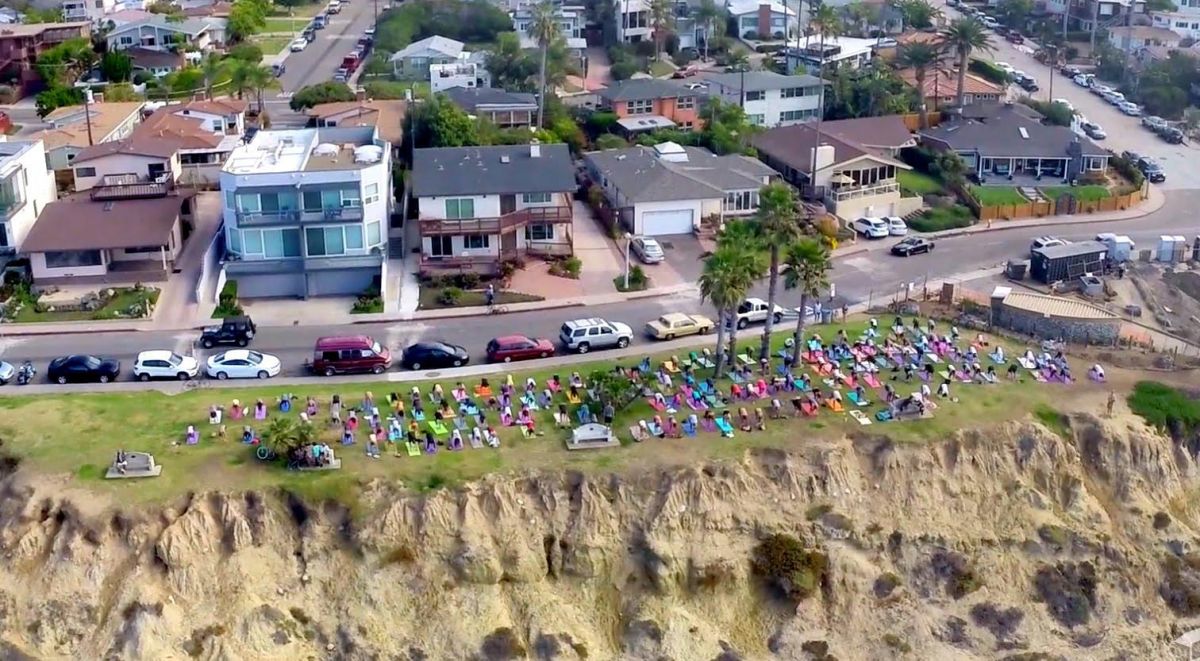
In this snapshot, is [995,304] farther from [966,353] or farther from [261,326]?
[261,326]

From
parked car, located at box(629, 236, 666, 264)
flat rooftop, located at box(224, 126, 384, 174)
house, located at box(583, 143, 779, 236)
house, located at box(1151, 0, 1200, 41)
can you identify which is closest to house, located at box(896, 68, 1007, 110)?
house, located at box(583, 143, 779, 236)

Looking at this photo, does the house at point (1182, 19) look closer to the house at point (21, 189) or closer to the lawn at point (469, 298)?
the lawn at point (469, 298)

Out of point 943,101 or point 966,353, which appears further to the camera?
point 943,101

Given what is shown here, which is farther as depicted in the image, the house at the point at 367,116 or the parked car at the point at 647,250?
the house at the point at 367,116

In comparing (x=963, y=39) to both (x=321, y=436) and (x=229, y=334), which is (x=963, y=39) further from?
(x=321, y=436)

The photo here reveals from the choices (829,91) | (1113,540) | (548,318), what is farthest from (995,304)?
(829,91)

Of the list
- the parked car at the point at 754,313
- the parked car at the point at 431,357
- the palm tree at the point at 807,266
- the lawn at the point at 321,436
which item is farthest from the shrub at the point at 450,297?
the palm tree at the point at 807,266
